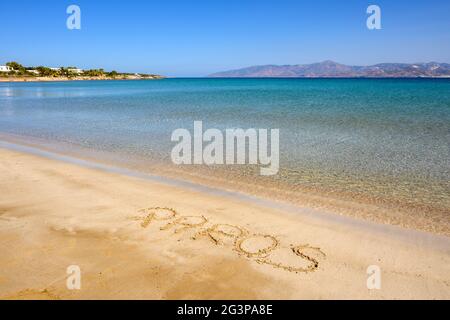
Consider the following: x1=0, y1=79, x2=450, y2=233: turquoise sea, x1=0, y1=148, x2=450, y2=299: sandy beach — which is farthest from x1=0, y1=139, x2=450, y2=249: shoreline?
x1=0, y1=79, x2=450, y2=233: turquoise sea

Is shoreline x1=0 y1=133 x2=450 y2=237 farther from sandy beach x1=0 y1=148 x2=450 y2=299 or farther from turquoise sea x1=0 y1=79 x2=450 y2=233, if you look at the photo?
sandy beach x1=0 y1=148 x2=450 y2=299

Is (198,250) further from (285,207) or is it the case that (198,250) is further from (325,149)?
(325,149)

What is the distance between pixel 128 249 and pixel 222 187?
13.4 ft

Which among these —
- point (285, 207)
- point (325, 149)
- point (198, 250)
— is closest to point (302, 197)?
point (285, 207)

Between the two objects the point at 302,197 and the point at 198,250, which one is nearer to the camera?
the point at 198,250

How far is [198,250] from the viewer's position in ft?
19.1

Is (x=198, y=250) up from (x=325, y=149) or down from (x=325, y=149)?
down

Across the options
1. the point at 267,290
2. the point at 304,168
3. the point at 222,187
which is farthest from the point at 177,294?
the point at 304,168

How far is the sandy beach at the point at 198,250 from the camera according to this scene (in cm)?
477

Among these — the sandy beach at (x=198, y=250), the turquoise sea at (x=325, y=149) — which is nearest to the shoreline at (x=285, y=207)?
the sandy beach at (x=198, y=250)

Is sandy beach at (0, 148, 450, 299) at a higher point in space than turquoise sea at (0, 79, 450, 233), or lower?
lower

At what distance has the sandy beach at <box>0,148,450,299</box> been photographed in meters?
4.77

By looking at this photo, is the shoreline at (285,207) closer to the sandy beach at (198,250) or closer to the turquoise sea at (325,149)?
the sandy beach at (198,250)
